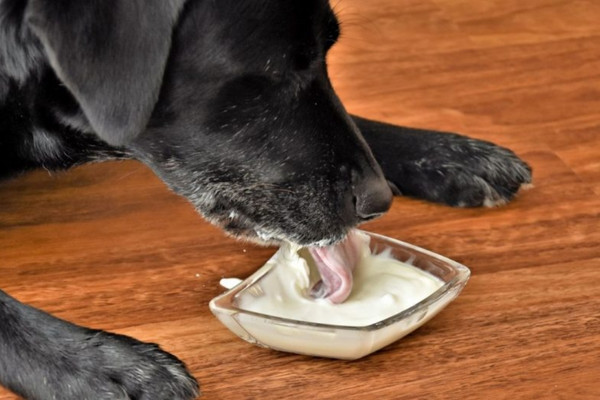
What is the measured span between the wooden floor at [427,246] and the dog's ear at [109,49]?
365 millimetres

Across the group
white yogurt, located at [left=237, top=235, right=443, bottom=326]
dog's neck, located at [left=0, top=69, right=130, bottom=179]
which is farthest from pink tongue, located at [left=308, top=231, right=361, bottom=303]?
dog's neck, located at [left=0, top=69, right=130, bottom=179]

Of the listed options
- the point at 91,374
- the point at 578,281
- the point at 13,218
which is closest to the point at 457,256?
the point at 578,281

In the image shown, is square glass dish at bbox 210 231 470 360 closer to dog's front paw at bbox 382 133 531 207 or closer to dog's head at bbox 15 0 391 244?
dog's head at bbox 15 0 391 244

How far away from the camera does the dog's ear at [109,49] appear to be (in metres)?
1.14

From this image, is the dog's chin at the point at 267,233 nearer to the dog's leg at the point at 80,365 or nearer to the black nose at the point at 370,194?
the black nose at the point at 370,194

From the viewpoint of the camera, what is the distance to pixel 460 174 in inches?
66.2

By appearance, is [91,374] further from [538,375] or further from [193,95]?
[538,375]

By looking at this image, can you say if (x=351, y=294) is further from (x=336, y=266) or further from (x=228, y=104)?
(x=228, y=104)

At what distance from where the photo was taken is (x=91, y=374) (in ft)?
4.18

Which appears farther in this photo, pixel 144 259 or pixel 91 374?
pixel 144 259

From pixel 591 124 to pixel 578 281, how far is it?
0.49m

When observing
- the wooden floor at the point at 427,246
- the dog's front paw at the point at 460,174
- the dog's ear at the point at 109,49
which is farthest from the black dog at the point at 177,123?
the dog's front paw at the point at 460,174

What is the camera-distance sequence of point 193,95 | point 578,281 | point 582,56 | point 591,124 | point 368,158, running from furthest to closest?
point 582,56 → point 591,124 → point 578,281 → point 368,158 → point 193,95

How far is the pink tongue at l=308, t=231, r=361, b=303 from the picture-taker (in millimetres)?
1346
